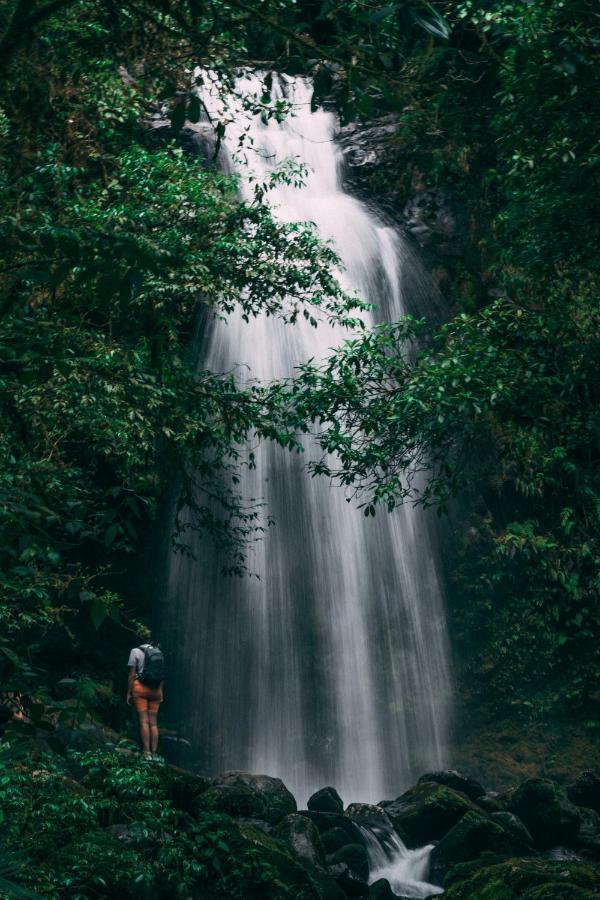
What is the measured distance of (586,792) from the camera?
10969mm

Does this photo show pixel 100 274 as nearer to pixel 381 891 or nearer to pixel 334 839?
pixel 381 891

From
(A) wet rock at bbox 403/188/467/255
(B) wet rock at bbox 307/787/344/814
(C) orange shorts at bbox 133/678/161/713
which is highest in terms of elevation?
(A) wet rock at bbox 403/188/467/255

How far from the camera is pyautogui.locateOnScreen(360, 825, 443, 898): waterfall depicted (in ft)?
28.7

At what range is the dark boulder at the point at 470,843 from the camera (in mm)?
8789

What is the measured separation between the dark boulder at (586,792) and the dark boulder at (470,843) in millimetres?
2437

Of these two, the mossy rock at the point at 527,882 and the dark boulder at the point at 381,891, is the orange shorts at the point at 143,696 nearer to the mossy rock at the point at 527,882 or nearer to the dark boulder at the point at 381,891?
the dark boulder at the point at 381,891

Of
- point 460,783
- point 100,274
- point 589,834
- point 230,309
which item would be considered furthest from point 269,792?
point 100,274

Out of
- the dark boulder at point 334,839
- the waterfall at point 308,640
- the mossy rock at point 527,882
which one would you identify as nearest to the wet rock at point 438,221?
the waterfall at point 308,640

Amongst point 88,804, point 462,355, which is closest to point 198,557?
point 462,355

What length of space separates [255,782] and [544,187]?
7074 mm

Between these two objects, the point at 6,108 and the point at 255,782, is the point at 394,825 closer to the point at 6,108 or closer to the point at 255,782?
the point at 255,782

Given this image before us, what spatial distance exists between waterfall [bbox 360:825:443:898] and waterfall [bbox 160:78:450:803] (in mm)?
3661

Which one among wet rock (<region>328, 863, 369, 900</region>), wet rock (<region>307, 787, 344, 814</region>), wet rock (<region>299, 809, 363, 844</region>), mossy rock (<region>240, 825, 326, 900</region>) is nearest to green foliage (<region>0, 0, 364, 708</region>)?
mossy rock (<region>240, 825, 326, 900</region>)

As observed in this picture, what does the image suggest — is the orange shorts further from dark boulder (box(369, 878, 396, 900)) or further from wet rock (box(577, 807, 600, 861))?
wet rock (box(577, 807, 600, 861))
